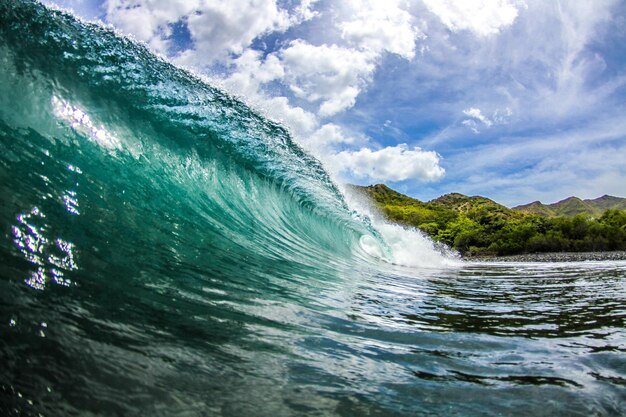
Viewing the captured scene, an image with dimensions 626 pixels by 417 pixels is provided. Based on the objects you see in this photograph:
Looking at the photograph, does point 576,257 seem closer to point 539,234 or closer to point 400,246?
→ point 400,246

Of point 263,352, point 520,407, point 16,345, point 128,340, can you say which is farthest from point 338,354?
point 16,345

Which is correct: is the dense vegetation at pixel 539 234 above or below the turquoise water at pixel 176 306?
above

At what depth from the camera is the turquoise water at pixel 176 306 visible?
1760mm

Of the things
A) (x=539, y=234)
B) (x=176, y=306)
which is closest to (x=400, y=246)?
(x=176, y=306)

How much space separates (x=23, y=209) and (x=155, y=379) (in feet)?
6.62

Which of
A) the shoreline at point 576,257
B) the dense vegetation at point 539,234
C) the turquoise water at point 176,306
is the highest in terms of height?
the dense vegetation at point 539,234

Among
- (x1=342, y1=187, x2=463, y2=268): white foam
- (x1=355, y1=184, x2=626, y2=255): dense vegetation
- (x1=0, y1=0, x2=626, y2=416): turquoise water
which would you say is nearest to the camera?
(x1=0, y1=0, x2=626, y2=416): turquoise water

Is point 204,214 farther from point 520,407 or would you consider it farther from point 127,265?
point 520,407

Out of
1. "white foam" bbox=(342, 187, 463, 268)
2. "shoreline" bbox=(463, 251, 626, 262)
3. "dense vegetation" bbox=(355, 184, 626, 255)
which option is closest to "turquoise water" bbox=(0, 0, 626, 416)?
"white foam" bbox=(342, 187, 463, 268)

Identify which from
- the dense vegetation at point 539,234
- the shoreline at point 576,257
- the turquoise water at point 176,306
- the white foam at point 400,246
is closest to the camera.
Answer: the turquoise water at point 176,306

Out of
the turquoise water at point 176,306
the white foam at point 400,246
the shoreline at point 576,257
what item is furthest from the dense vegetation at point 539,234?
the turquoise water at point 176,306

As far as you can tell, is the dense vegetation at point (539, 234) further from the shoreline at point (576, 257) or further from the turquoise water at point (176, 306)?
the turquoise water at point (176, 306)

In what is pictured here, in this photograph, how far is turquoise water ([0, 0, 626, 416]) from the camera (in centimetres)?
176

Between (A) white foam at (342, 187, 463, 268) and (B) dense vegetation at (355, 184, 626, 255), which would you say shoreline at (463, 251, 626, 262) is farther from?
(A) white foam at (342, 187, 463, 268)
